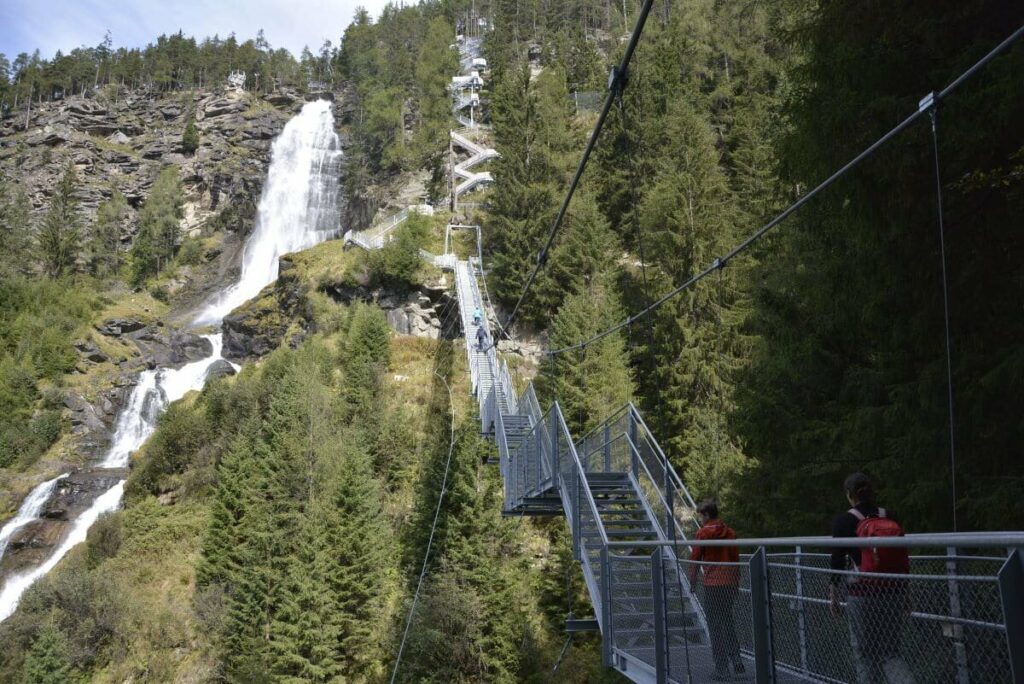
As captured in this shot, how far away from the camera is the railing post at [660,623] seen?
5.17 m

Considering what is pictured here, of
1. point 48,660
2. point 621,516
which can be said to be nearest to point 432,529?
point 621,516

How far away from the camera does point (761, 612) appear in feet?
11.9

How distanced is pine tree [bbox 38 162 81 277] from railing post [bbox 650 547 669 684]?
5801cm

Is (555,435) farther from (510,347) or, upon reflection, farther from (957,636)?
(510,347)

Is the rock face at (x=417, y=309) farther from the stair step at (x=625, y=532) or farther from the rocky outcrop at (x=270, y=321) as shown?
the stair step at (x=625, y=532)

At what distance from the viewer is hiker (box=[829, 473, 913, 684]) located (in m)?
2.79

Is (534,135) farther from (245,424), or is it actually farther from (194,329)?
(194,329)

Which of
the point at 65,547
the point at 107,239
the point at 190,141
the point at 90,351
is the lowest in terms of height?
the point at 65,547

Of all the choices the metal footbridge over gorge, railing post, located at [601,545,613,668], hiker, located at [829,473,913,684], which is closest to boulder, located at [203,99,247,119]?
the metal footbridge over gorge

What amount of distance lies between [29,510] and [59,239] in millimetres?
31013

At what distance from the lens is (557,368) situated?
855 inches

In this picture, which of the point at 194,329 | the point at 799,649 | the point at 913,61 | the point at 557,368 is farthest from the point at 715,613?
the point at 194,329

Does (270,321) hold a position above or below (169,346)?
above

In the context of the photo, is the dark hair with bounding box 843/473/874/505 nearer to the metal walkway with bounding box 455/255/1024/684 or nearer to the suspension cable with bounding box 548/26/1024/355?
the metal walkway with bounding box 455/255/1024/684
